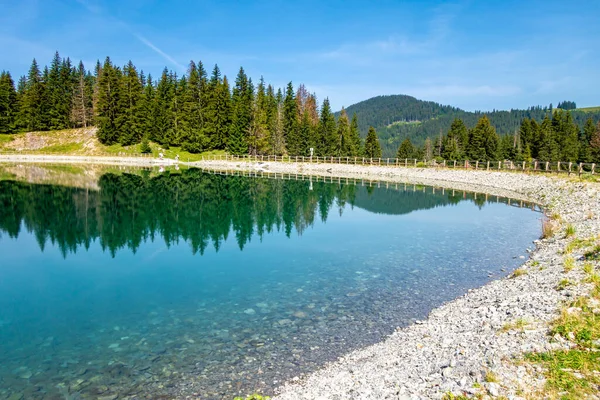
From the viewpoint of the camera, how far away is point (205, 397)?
27.8ft

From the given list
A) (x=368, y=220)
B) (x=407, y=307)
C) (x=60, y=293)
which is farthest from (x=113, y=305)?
(x=368, y=220)

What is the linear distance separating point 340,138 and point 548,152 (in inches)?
1652

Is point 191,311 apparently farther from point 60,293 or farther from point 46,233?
point 46,233

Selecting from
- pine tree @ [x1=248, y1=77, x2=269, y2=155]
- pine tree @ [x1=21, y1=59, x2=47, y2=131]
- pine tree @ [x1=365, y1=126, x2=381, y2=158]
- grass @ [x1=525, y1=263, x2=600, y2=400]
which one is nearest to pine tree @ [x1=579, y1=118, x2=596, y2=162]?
pine tree @ [x1=365, y1=126, x2=381, y2=158]

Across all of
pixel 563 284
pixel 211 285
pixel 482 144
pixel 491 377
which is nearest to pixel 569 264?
pixel 563 284

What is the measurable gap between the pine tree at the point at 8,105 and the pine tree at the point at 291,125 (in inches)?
2840

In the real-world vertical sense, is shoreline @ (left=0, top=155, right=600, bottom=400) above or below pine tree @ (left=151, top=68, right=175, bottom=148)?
below

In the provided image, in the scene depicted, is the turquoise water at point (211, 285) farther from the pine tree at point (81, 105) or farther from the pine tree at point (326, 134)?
the pine tree at point (81, 105)

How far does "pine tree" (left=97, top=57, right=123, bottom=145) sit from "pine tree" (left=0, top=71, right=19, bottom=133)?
25867 millimetres

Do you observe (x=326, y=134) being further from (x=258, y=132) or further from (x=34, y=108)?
(x=34, y=108)

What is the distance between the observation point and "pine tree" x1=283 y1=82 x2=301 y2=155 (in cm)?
9162

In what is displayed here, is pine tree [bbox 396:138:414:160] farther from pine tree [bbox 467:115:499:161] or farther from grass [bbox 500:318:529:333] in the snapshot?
grass [bbox 500:318:529:333]

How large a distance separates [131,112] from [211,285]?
94.5 meters

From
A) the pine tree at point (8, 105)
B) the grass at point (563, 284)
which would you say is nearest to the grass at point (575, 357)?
the grass at point (563, 284)
